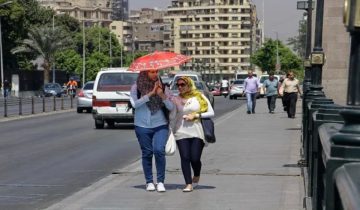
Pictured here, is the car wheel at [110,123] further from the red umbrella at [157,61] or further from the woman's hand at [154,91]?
the woman's hand at [154,91]

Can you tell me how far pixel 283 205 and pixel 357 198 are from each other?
24.4ft

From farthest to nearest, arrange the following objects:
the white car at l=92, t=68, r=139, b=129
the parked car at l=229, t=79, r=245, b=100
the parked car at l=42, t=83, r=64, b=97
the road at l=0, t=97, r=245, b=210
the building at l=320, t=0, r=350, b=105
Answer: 1. the parked car at l=42, t=83, r=64, b=97
2. the parked car at l=229, t=79, r=245, b=100
3. the building at l=320, t=0, r=350, b=105
4. the white car at l=92, t=68, r=139, b=129
5. the road at l=0, t=97, r=245, b=210

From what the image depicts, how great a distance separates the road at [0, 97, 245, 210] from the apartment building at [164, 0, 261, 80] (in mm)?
145133

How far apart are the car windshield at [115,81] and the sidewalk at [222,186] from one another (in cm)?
797

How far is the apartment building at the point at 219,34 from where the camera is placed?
17450 cm

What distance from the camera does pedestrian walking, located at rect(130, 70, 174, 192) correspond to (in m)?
11.5

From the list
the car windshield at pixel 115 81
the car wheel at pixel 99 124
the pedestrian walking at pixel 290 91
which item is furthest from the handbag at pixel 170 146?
the pedestrian walking at pixel 290 91

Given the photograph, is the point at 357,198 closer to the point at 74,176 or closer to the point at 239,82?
the point at 74,176

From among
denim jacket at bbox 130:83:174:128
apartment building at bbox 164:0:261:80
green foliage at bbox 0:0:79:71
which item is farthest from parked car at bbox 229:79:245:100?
apartment building at bbox 164:0:261:80

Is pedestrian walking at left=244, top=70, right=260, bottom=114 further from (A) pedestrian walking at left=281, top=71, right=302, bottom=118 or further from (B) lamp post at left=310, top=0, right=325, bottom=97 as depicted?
(B) lamp post at left=310, top=0, right=325, bottom=97

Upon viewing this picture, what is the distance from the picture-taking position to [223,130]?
81.0 feet

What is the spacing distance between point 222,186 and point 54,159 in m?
5.74

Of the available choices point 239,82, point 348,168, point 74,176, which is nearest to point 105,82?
point 74,176

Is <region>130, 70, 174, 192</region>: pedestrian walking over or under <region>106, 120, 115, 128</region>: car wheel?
over
